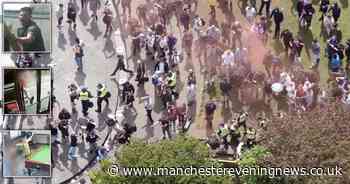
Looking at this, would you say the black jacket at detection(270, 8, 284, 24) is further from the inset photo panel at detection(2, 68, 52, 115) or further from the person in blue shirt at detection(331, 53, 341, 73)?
the inset photo panel at detection(2, 68, 52, 115)

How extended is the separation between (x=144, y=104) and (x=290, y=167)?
957 centimetres

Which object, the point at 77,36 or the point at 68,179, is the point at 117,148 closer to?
the point at 68,179

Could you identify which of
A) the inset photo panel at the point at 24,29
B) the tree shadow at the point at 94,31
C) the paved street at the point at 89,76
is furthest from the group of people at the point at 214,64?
the inset photo panel at the point at 24,29

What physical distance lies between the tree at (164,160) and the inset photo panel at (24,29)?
8849 millimetres

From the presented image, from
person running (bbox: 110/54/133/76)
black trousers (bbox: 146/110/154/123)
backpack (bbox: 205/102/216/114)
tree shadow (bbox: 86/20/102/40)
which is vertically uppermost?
tree shadow (bbox: 86/20/102/40)

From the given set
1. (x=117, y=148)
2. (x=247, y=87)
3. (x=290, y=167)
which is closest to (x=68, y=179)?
(x=117, y=148)

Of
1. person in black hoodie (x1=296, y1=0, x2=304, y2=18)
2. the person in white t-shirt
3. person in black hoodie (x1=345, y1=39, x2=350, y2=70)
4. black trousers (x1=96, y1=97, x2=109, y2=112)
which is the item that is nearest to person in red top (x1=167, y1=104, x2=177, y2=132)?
black trousers (x1=96, y1=97, x2=109, y2=112)

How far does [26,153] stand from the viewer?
37500mm

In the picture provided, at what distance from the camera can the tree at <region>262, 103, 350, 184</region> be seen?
29.7 meters

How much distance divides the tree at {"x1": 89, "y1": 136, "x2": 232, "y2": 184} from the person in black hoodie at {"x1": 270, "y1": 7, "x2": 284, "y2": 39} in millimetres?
8545

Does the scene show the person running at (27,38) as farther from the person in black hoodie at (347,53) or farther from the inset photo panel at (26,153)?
the person in black hoodie at (347,53)

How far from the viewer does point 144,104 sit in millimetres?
37875

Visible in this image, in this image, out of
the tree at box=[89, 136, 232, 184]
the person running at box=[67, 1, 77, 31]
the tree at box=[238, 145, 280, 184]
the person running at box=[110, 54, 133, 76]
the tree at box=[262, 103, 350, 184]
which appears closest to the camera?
the tree at box=[262, 103, 350, 184]

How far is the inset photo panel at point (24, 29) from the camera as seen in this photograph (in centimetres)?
3884
